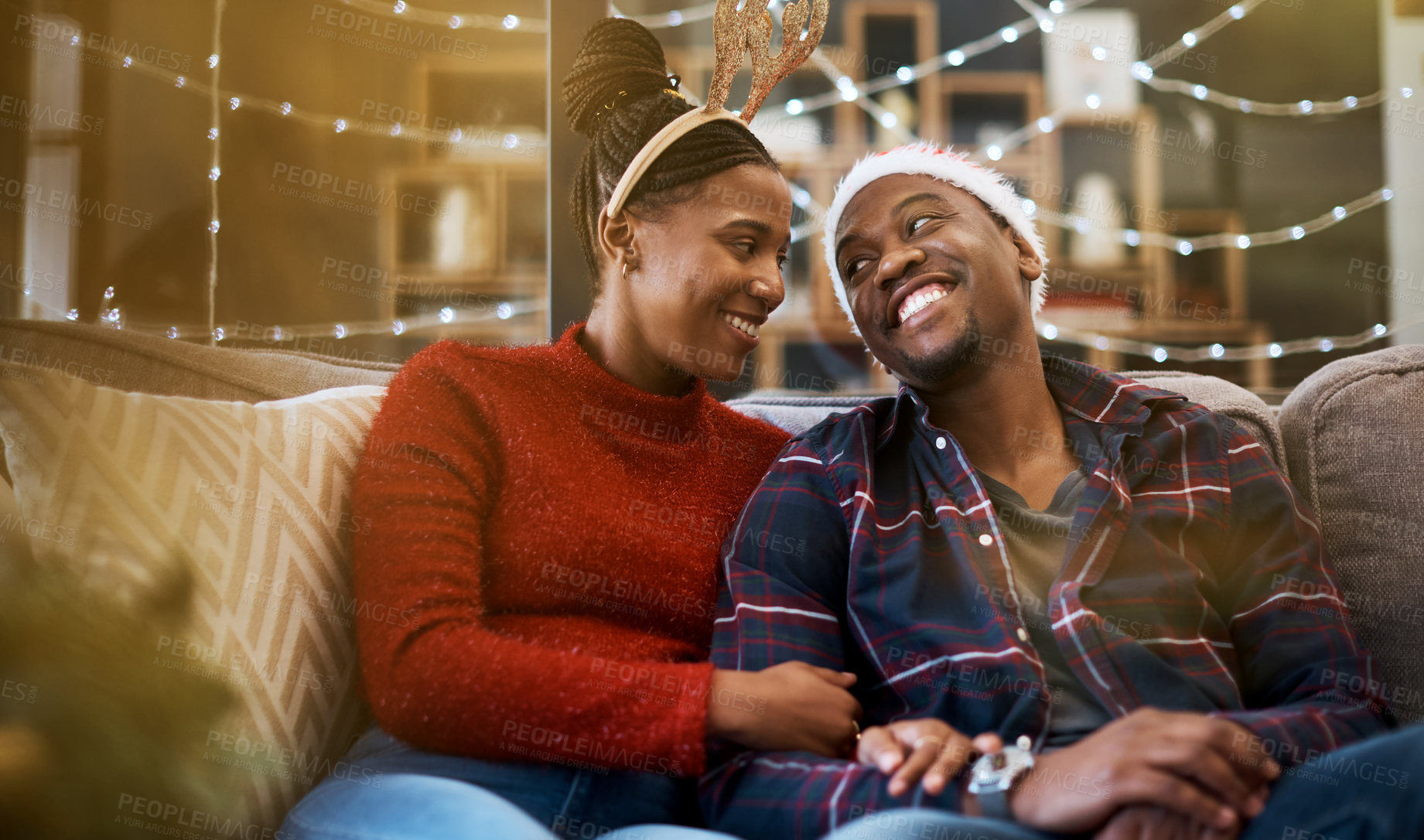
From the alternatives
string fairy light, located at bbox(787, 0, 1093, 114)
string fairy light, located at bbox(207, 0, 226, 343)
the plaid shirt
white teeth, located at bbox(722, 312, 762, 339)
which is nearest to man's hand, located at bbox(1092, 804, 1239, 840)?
the plaid shirt

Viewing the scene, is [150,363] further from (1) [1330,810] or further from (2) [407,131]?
(2) [407,131]

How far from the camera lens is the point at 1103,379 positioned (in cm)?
126

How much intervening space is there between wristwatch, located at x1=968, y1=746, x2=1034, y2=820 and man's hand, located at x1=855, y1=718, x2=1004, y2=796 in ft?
0.04

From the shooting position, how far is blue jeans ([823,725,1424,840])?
655 mm

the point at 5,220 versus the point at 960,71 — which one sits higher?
the point at 960,71

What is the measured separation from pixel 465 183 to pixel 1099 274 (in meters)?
2.27

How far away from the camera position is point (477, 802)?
78cm

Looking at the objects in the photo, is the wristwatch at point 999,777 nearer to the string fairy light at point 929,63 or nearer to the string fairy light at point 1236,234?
the string fairy light at point 929,63

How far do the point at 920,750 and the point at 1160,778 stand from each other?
0.20 metres

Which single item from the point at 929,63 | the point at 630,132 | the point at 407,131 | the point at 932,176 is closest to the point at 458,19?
the point at 407,131

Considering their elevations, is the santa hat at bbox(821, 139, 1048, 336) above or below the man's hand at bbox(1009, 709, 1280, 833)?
above

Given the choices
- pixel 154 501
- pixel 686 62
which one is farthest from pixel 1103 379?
pixel 686 62

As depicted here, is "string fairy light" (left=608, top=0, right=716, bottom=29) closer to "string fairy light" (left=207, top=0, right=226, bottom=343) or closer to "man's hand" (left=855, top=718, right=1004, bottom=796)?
→ "string fairy light" (left=207, top=0, right=226, bottom=343)

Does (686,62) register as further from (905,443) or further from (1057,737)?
(1057,737)
